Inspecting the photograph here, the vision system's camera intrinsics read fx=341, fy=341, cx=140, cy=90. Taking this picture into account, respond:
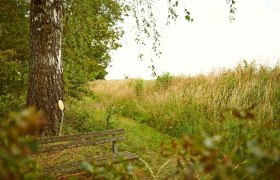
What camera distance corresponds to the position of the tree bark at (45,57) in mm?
7051

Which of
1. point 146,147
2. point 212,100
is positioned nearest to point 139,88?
point 212,100

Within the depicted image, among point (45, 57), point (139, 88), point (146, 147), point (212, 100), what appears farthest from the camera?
point (139, 88)

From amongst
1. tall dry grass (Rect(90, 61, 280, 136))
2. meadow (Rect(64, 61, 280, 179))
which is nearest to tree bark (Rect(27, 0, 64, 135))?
meadow (Rect(64, 61, 280, 179))

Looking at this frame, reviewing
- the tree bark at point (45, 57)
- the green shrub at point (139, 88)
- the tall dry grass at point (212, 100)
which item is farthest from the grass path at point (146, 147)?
the green shrub at point (139, 88)

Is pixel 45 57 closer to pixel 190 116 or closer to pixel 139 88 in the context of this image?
pixel 190 116

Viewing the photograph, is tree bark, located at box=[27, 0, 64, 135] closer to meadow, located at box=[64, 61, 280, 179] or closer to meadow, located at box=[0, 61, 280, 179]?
meadow, located at box=[0, 61, 280, 179]

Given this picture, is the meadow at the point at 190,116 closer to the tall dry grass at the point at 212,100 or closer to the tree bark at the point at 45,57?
the tall dry grass at the point at 212,100

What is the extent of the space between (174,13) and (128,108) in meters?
6.34

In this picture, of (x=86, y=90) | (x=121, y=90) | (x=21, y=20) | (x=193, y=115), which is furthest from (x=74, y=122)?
(x=121, y=90)

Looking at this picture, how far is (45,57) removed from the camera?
709 centimetres

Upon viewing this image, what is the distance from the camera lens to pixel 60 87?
737cm

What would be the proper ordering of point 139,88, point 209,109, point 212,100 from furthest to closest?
point 139,88, point 212,100, point 209,109

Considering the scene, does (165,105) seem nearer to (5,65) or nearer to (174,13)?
(174,13)

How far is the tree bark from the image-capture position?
705 centimetres
